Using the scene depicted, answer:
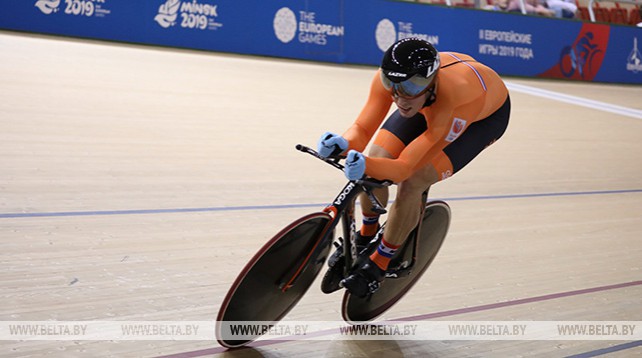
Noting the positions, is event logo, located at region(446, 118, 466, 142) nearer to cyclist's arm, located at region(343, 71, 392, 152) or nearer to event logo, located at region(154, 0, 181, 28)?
cyclist's arm, located at region(343, 71, 392, 152)

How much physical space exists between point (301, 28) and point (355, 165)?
8.59 metres

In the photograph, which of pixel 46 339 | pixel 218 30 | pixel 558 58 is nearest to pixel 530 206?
pixel 46 339

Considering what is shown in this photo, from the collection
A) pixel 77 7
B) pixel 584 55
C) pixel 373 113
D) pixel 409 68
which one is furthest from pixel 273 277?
pixel 584 55

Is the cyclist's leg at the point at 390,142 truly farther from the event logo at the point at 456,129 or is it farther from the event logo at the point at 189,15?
the event logo at the point at 189,15

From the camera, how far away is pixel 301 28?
34.2ft

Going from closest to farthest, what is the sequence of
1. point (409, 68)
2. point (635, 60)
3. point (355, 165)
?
point (355, 165) < point (409, 68) < point (635, 60)

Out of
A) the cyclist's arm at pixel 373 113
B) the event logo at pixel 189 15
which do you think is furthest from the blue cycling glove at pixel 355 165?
the event logo at pixel 189 15

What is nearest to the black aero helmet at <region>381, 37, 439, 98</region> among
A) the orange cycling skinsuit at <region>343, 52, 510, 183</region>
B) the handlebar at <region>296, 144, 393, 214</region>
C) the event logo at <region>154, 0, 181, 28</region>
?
the orange cycling skinsuit at <region>343, 52, 510, 183</region>

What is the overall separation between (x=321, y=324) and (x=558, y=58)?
1151 centimetres

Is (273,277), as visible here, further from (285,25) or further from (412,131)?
(285,25)

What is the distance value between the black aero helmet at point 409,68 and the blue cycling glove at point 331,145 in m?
0.24

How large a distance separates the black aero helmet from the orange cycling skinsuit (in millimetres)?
141

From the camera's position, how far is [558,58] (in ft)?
42.8

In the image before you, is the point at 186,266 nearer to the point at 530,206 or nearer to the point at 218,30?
the point at 530,206
